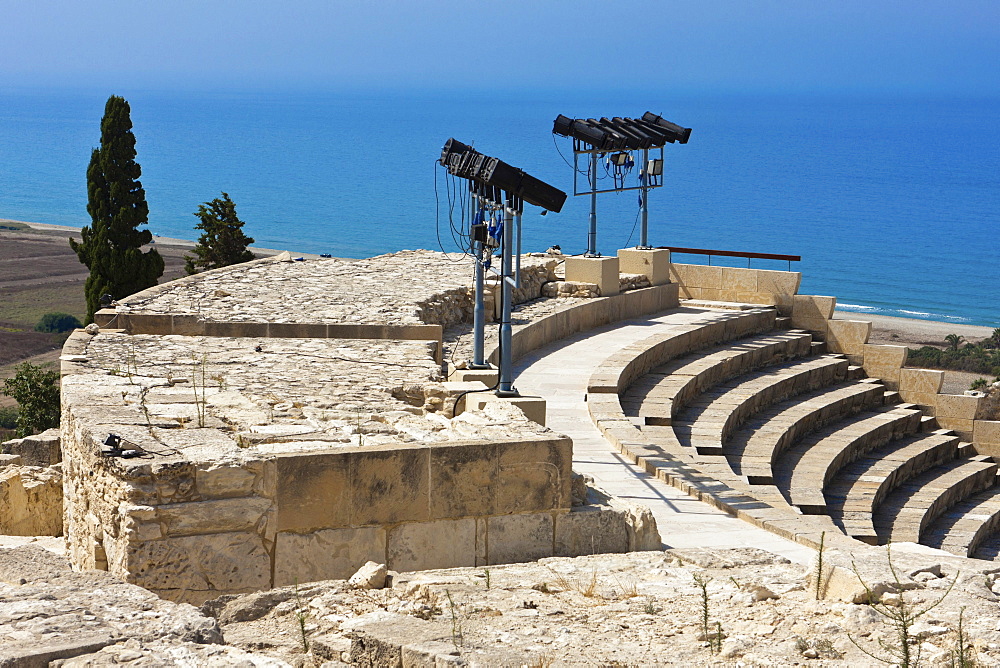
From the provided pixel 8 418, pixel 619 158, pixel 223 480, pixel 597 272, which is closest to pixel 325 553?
pixel 223 480

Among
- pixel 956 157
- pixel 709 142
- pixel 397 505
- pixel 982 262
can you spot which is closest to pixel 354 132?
pixel 709 142

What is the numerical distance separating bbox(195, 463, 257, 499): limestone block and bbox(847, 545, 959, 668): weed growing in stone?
3764mm

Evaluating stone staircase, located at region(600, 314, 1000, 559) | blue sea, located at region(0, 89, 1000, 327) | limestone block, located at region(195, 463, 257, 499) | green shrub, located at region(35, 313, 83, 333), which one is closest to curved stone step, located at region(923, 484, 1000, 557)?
Result: stone staircase, located at region(600, 314, 1000, 559)

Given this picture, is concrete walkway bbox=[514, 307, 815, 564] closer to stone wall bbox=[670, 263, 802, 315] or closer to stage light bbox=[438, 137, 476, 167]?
stone wall bbox=[670, 263, 802, 315]

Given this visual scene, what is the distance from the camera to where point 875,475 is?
1614cm

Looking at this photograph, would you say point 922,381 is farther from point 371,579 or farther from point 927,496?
point 371,579

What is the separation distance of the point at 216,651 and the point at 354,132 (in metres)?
197

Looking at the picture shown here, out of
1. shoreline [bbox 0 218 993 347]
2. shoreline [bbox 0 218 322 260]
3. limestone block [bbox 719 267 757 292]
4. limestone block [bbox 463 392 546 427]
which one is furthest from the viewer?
shoreline [bbox 0 218 322 260]

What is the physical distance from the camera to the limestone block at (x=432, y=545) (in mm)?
7875

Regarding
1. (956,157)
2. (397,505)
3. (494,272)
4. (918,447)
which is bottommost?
(918,447)

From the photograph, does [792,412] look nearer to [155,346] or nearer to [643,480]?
[643,480]

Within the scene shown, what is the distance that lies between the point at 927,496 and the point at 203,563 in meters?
12.1

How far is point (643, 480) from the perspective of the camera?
10812mm

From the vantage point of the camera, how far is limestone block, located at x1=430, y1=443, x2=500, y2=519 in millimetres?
7902
